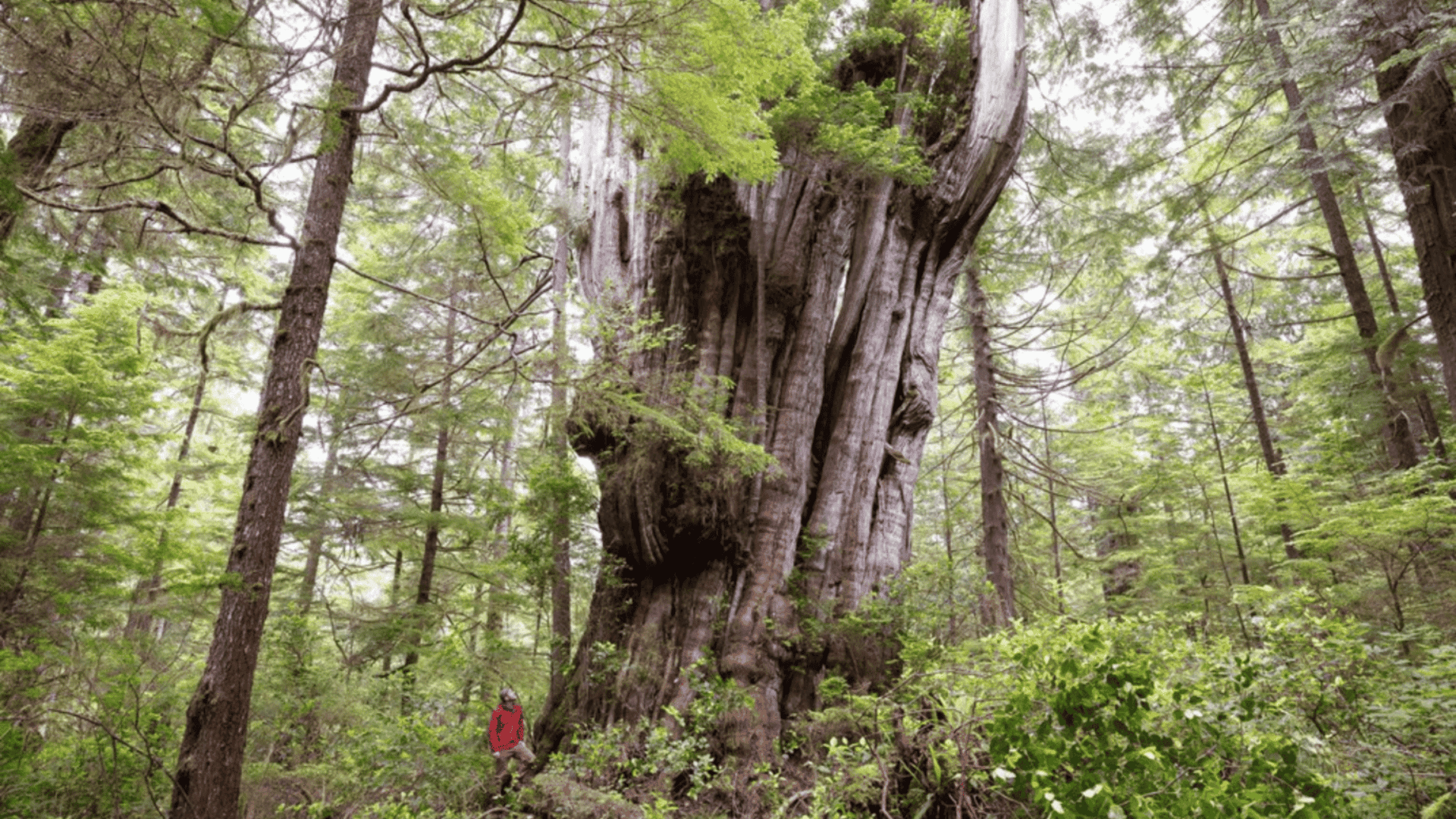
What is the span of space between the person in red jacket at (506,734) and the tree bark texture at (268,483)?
1.71 m

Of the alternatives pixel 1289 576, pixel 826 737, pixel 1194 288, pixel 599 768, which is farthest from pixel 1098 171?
pixel 599 768

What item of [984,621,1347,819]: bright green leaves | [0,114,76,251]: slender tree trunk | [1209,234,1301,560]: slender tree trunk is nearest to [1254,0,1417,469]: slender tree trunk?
[1209,234,1301,560]: slender tree trunk

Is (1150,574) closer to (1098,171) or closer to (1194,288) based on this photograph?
(1194,288)

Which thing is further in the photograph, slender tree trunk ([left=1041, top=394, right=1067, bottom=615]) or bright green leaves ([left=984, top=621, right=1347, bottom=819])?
slender tree trunk ([left=1041, top=394, right=1067, bottom=615])

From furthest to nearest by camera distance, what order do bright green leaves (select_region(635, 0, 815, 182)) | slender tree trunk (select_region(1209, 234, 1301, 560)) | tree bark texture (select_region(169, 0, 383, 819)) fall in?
1. slender tree trunk (select_region(1209, 234, 1301, 560))
2. tree bark texture (select_region(169, 0, 383, 819))
3. bright green leaves (select_region(635, 0, 815, 182))

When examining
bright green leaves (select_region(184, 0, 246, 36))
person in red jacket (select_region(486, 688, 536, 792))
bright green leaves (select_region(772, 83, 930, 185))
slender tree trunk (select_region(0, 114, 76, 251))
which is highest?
bright green leaves (select_region(772, 83, 930, 185))

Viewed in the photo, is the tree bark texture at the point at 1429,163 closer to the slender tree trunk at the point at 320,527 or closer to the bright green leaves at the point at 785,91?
the bright green leaves at the point at 785,91

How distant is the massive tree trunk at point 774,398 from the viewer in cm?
608

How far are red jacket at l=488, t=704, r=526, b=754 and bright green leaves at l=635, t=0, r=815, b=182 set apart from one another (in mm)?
4675

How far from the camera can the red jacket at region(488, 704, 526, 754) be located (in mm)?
5434

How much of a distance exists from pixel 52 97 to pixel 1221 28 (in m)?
14.1

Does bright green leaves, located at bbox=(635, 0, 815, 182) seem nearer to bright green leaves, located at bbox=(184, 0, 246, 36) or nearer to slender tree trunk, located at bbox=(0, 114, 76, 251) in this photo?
bright green leaves, located at bbox=(184, 0, 246, 36)

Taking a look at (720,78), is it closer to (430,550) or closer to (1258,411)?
(430,550)

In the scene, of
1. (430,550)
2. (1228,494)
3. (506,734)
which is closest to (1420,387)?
(1228,494)
